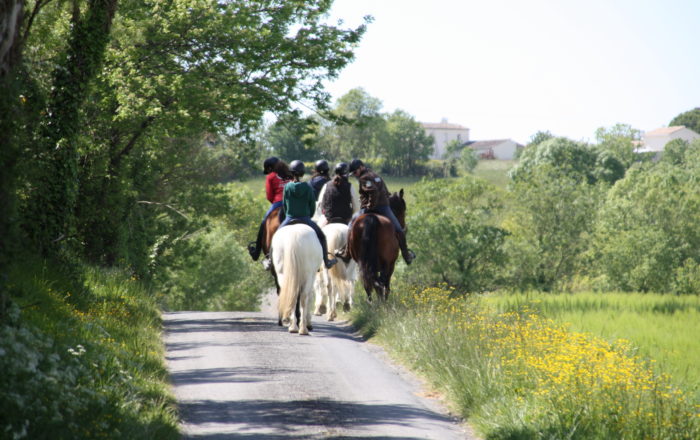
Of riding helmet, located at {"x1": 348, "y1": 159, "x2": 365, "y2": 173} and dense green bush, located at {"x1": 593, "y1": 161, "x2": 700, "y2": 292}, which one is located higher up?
riding helmet, located at {"x1": 348, "y1": 159, "x2": 365, "y2": 173}

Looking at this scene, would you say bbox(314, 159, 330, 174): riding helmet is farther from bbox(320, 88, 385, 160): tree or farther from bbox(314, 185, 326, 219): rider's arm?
bbox(320, 88, 385, 160): tree

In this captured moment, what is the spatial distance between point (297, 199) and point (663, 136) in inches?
7432

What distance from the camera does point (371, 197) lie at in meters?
16.7

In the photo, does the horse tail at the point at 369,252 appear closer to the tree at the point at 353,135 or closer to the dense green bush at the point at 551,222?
the dense green bush at the point at 551,222

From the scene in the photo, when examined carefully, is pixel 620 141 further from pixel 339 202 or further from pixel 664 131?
pixel 339 202

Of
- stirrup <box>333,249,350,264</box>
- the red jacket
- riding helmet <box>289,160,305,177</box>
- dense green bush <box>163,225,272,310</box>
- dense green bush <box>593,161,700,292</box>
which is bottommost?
dense green bush <box>163,225,272,310</box>

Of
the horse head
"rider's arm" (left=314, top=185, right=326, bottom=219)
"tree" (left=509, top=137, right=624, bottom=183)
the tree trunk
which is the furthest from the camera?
"tree" (left=509, top=137, right=624, bottom=183)

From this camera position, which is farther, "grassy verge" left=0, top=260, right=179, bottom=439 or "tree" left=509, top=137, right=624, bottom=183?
"tree" left=509, top=137, right=624, bottom=183

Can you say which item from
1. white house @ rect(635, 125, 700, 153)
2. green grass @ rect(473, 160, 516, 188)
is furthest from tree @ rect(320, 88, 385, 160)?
white house @ rect(635, 125, 700, 153)

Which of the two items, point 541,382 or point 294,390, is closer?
point 541,382

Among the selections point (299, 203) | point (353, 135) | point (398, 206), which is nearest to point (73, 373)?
point (299, 203)

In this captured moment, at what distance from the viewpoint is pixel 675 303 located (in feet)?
59.9

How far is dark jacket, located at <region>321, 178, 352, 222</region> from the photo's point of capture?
57.4ft

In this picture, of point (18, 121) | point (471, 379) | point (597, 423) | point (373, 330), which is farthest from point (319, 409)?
point (373, 330)
